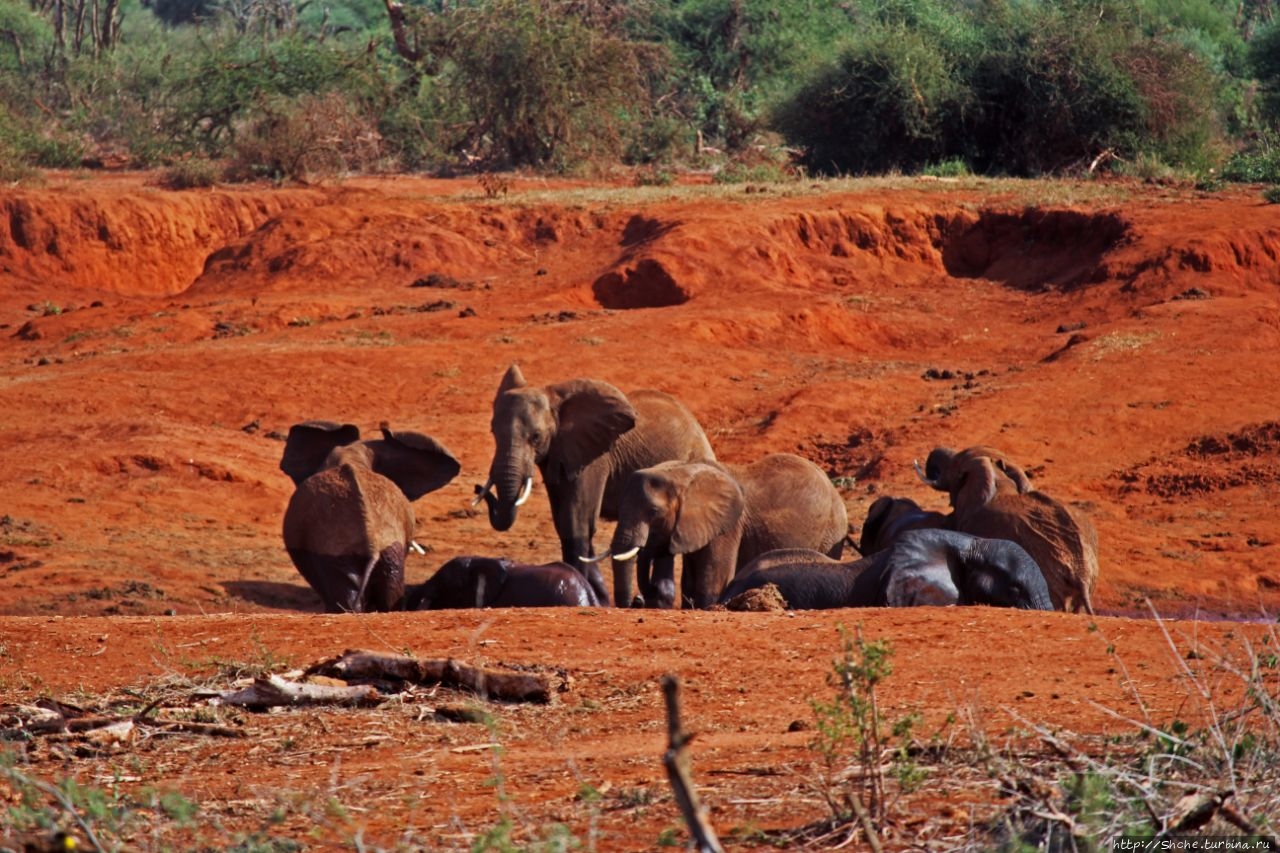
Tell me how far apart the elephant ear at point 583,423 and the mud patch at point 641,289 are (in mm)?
8764

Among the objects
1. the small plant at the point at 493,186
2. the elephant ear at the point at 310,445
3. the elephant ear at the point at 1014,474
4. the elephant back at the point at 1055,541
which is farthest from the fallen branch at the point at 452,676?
the small plant at the point at 493,186

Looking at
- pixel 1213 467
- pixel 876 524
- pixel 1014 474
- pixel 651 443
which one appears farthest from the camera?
pixel 1213 467

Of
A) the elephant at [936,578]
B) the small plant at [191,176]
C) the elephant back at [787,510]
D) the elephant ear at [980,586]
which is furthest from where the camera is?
the small plant at [191,176]

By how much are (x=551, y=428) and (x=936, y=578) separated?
3688mm

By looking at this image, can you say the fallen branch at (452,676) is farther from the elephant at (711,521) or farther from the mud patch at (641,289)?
the mud patch at (641,289)

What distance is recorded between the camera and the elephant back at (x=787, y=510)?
1191cm

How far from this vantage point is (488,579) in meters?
11.0

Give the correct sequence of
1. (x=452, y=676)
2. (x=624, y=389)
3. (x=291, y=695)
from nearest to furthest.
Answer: (x=291, y=695) → (x=452, y=676) → (x=624, y=389)

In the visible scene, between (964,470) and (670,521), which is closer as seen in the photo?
(670,521)

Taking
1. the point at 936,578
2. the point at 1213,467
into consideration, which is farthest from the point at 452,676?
the point at 1213,467

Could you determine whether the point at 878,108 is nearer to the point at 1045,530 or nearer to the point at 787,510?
the point at 787,510

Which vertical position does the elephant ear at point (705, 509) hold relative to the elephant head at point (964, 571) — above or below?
below

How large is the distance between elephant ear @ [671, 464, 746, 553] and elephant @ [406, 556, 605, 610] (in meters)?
0.66

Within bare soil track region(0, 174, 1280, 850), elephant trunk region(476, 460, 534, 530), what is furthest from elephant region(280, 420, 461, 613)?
bare soil track region(0, 174, 1280, 850)
